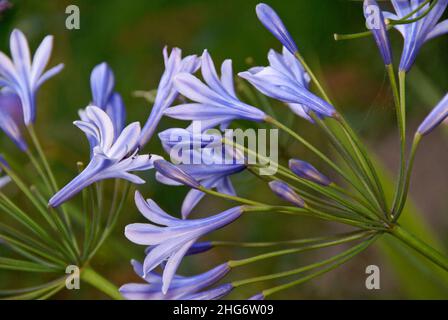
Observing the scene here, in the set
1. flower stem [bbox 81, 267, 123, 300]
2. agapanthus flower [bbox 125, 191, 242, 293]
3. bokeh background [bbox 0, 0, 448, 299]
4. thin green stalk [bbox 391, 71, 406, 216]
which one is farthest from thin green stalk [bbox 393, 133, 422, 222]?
bokeh background [bbox 0, 0, 448, 299]

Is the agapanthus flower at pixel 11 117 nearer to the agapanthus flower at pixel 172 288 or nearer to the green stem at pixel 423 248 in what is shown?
the agapanthus flower at pixel 172 288

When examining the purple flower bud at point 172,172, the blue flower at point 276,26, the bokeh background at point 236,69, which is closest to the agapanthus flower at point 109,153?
the purple flower bud at point 172,172

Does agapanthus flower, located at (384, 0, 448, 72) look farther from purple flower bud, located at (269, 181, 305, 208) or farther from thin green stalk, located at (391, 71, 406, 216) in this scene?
purple flower bud, located at (269, 181, 305, 208)

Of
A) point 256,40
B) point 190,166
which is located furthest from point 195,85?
point 256,40

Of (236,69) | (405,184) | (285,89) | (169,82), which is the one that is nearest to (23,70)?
(169,82)

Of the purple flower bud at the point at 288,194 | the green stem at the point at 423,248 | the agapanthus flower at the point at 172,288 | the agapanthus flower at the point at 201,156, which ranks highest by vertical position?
the agapanthus flower at the point at 201,156

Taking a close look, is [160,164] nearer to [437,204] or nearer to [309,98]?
[309,98]
